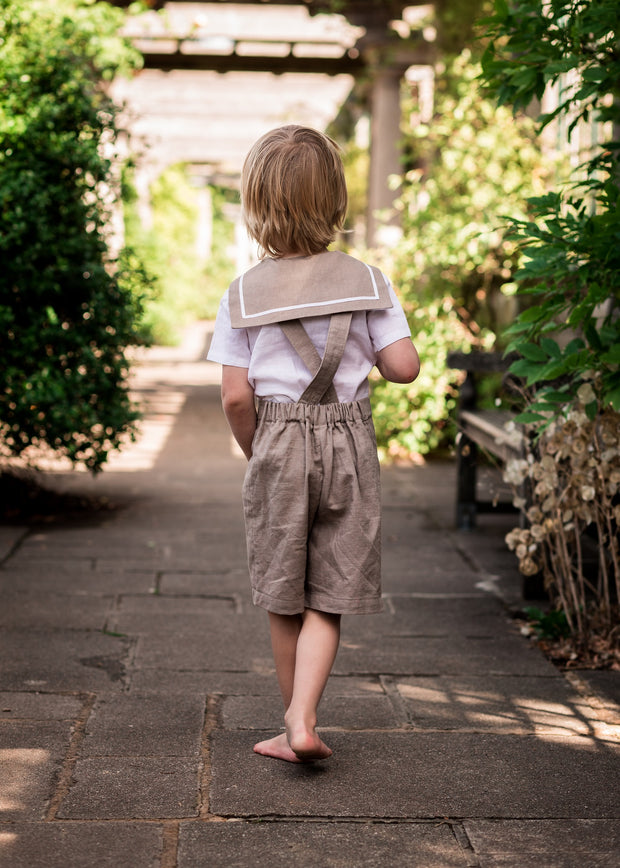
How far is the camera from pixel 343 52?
41.2 feet

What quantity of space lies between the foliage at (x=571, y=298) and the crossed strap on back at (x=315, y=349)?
0.74m

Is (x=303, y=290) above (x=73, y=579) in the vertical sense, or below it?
above

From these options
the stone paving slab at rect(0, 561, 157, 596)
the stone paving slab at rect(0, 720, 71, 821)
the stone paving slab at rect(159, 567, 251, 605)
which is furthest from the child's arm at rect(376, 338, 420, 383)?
the stone paving slab at rect(0, 561, 157, 596)

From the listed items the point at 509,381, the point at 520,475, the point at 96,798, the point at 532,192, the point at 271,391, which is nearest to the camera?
the point at 96,798

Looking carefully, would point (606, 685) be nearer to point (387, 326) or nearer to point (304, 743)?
point (304, 743)

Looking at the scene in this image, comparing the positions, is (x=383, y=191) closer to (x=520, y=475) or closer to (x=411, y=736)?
(x=520, y=475)

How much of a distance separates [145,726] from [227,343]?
40.5 inches

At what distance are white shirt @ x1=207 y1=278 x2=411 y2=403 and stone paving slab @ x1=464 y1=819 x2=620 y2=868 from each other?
99cm

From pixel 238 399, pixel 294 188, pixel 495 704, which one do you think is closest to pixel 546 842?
pixel 495 704

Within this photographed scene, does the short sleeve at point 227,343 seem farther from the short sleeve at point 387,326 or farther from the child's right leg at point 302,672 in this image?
the child's right leg at point 302,672

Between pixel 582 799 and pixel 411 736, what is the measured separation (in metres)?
0.50

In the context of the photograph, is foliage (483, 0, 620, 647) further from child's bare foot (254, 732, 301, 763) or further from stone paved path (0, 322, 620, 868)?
child's bare foot (254, 732, 301, 763)

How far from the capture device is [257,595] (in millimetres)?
2592

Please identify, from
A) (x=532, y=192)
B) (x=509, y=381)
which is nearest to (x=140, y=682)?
(x=509, y=381)
